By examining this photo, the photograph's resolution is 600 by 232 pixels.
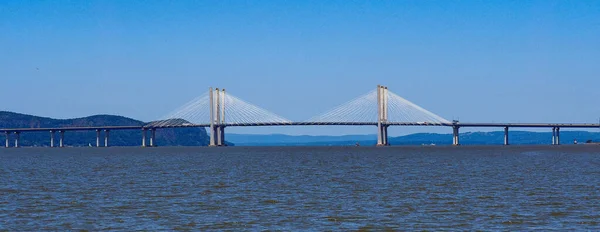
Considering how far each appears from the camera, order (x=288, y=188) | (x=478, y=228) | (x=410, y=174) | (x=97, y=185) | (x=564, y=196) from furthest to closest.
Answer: (x=410, y=174)
(x=97, y=185)
(x=288, y=188)
(x=564, y=196)
(x=478, y=228)

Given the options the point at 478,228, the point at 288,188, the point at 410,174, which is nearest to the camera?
the point at 478,228

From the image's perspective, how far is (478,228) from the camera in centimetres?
2338

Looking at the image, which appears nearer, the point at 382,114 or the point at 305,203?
the point at 305,203

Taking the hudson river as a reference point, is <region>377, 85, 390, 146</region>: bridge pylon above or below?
above

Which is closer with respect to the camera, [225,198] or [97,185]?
[225,198]

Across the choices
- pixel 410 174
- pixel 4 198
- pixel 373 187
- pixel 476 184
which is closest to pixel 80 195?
pixel 4 198

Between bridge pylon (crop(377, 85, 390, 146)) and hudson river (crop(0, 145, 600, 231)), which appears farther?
bridge pylon (crop(377, 85, 390, 146))

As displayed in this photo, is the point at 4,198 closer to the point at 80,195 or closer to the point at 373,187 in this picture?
the point at 80,195

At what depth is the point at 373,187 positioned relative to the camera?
123 feet

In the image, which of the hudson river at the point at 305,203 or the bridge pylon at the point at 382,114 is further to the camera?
the bridge pylon at the point at 382,114

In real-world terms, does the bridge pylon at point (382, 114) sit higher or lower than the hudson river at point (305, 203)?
higher

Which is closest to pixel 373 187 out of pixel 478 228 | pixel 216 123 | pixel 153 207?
pixel 153 207

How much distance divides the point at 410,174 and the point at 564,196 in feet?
55.3

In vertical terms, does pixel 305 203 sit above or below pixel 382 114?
below
